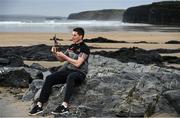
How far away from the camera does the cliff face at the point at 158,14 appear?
79912 mm

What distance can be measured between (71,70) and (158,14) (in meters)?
76.0

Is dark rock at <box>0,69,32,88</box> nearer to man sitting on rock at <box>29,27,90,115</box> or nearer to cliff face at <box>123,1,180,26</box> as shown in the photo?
man sitting on rock at <box>29,27,90,115</box>

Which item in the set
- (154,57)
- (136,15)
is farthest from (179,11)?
(154,57)

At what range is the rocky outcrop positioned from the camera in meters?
7.99

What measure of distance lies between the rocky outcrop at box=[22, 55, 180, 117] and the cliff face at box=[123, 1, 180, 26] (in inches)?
2697

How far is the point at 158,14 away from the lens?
83125 millimetres

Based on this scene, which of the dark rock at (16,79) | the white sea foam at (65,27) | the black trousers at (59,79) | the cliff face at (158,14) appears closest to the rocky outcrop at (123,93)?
the black trousers at (59,79)

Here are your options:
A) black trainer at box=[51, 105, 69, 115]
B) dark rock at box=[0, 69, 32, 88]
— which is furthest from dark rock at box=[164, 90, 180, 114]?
dark rock at box=[0, 69, 32, 88]

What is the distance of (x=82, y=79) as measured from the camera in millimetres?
8539

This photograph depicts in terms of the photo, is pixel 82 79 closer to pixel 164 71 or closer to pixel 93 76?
pixel 93 76

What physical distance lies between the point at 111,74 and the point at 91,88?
0.48 meters

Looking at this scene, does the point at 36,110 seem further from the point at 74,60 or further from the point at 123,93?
the point at 123,93

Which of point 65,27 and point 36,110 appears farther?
point 65,27

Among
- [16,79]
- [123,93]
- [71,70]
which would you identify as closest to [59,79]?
[71,70]
